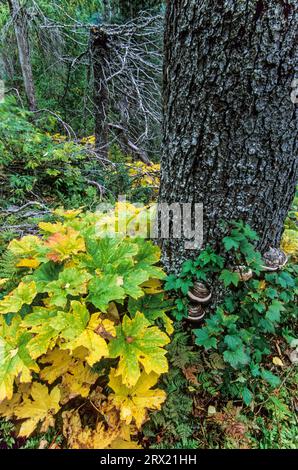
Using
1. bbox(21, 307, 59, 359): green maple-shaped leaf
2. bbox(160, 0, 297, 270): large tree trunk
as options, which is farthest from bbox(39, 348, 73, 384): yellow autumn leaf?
bbox(160, 0, 297, 270): large tree trunk

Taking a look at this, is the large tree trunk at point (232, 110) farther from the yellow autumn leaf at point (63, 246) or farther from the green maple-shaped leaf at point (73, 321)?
the green maple-shaped leaf at point (73, 321)

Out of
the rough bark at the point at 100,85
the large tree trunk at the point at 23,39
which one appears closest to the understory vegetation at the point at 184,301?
the rough bark at the point at 100,85

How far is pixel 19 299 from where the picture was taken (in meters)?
1.46

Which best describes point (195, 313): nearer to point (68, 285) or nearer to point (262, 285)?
point (262, 285)

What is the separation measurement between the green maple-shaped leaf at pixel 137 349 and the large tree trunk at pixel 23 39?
211 inches

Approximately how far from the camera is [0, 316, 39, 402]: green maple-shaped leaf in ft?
4.16

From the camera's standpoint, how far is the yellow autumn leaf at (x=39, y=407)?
1341mm

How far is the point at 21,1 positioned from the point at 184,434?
226 inches

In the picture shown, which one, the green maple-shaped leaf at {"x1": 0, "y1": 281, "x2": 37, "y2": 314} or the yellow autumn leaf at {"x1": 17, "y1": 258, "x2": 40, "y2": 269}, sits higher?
the yellow autumn leaf at {"x1": 17, "y1": 258, "x2": 40, "y2": 269}

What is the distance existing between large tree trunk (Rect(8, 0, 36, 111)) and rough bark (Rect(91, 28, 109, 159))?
1446 millimetres

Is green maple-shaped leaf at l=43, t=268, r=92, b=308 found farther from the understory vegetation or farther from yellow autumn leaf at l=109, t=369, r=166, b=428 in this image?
yellow autumn leaf at l=109, t=369, r=166, b=428

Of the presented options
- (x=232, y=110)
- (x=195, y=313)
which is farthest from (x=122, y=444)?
(x=232, y=110)
